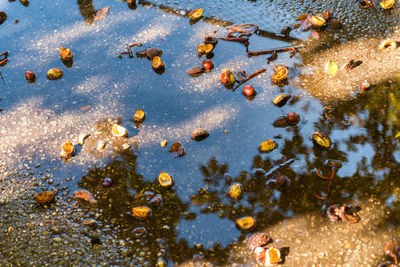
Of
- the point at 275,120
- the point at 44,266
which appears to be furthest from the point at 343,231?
the point at 44,266

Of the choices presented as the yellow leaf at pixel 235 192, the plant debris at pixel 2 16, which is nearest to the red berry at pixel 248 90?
the yellow leaf at pixel 235 192

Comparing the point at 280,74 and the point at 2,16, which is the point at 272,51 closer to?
the point at 280,74

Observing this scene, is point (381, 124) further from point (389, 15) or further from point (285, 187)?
point (389, 15)

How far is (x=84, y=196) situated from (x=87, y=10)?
1664 millimetres

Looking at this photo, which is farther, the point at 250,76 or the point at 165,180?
the point at 250,76

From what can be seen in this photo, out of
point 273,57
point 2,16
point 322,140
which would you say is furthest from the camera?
point 2,16

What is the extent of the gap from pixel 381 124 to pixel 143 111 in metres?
1.37

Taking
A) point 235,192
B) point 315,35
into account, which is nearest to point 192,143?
point 235,192

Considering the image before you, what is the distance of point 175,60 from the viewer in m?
2.30

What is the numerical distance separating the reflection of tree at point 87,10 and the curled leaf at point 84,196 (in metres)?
1.48

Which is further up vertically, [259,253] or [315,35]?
[315,35]

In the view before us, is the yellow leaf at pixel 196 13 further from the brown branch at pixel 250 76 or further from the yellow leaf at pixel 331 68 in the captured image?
the yellow leaf at pixel 331 68

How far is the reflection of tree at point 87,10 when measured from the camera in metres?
2.64

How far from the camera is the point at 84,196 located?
171 centimetres
